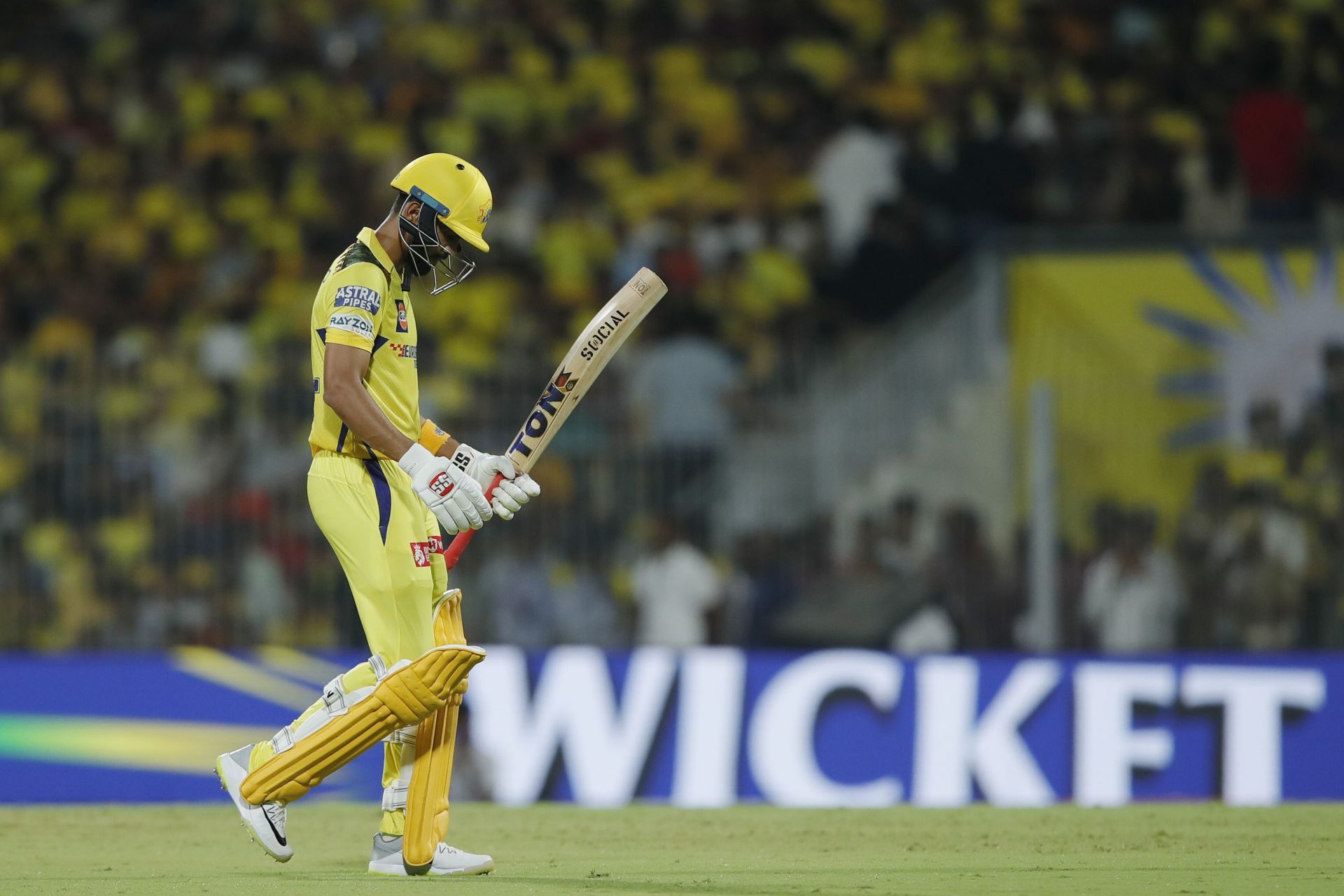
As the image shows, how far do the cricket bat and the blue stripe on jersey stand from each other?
373 mm

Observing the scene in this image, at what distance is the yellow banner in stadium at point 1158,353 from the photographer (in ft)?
36.1

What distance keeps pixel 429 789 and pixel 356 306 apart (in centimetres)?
152

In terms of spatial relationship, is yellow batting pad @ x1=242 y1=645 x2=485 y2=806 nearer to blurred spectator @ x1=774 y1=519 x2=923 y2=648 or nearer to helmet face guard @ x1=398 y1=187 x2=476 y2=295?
helmet face guard @ x1=398 y1=187 x2=476 y2=295

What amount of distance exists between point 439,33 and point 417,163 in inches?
377

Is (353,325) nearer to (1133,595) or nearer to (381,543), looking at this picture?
(381,543)

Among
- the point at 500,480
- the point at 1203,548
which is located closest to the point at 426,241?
the point at 500,480

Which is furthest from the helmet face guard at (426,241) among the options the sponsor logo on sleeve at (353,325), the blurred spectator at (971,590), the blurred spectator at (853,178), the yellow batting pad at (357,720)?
the blurred spectator at (853,178)

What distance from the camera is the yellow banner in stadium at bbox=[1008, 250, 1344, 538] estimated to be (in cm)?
1100

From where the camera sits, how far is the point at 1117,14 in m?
15.3

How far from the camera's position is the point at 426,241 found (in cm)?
645

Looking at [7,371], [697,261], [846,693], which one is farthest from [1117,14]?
[7,371]

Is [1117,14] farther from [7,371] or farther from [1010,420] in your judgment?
[7,371]

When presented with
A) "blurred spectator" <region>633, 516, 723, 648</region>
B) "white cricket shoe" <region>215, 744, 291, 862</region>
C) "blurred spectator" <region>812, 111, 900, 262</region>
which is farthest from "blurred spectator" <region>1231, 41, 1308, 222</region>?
"white cricket shoe" <region>215, 744, 291, 862</region>

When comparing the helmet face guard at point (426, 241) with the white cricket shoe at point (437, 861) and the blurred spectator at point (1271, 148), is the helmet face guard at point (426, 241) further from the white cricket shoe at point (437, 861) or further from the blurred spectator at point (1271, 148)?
the blurred spectator at point (1271, 148)
